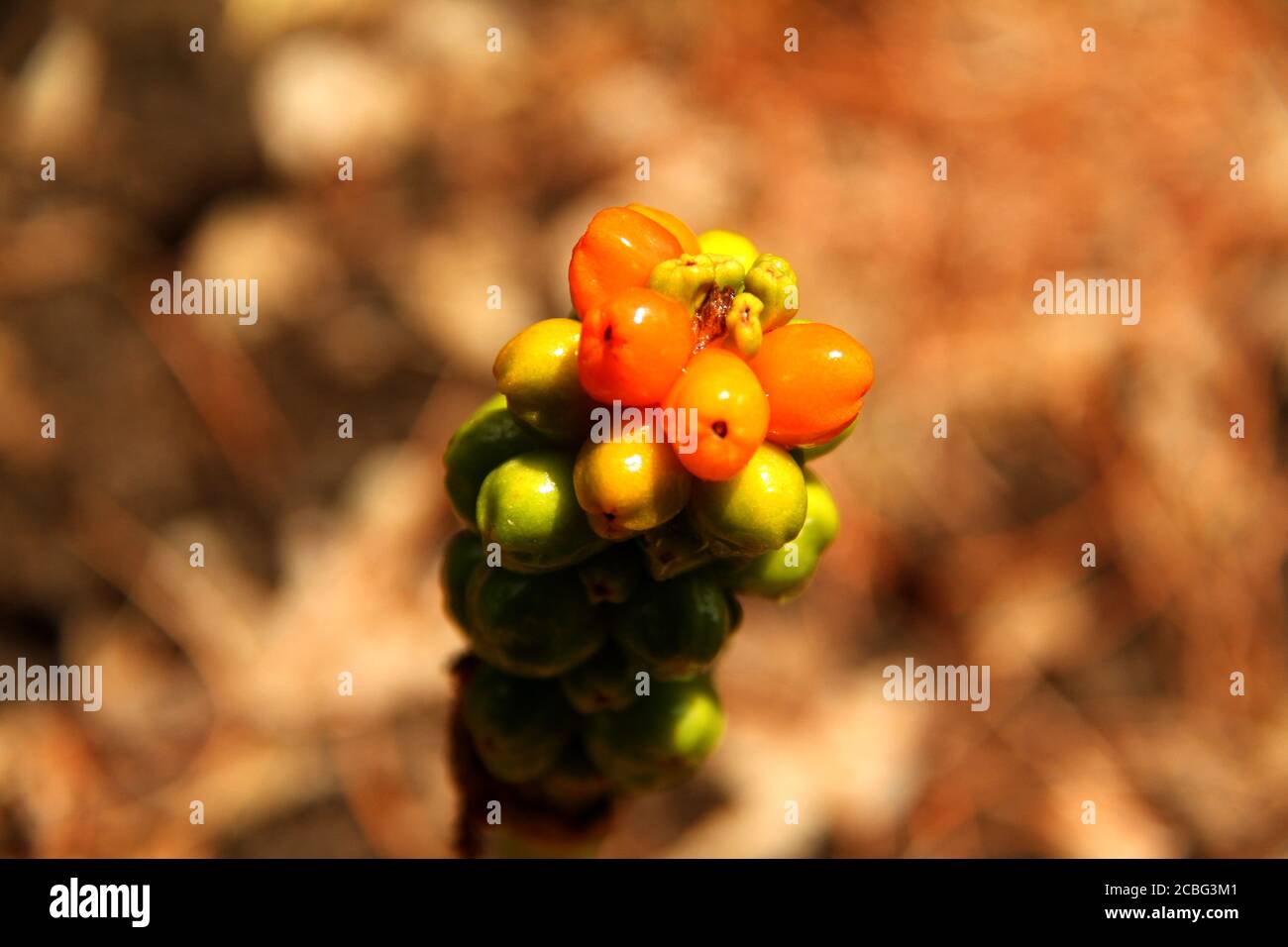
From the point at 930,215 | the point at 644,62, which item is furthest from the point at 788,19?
the point at 930,215

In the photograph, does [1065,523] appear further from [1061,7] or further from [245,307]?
[245,307]

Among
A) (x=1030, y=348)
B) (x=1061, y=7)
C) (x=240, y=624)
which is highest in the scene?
(x=1061, y=7)

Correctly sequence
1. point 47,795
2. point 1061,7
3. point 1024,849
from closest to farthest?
point 47,795, point 1024,849, point 1061,7

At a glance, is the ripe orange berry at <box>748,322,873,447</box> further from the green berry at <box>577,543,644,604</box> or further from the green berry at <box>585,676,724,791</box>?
the green berry at <box>585,676,724,791</box>

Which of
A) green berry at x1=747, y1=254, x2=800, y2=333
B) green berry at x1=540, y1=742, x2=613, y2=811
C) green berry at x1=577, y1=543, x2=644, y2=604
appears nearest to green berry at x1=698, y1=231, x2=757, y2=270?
green berry at x1=747, y1=254, x2=800, y2=333

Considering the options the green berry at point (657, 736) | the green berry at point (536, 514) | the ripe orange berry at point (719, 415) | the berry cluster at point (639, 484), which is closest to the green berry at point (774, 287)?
the berry cluster at point (639, 484)

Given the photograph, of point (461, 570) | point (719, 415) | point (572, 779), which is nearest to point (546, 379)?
point (719, 415)

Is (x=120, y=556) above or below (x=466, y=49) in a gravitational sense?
below

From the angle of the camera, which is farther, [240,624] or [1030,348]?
[1030,348]
